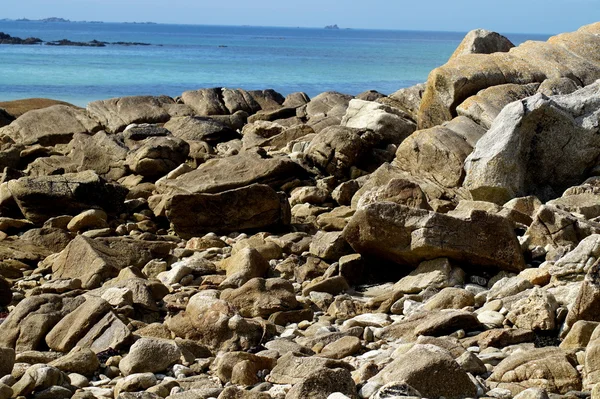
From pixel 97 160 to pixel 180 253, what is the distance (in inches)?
252

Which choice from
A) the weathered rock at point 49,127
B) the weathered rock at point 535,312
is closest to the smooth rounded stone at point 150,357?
the weathered rock at point 535,312

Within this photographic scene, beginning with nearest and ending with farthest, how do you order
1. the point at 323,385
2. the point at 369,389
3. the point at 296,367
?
1. the point at 323,385
2. the point at 369,389
3. the point at 296,367

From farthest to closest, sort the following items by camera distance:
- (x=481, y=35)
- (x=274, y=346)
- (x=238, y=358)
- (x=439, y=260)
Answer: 1. (x=481, y=35)
2. (x=439, y=260)
3. (x=274, y=346)
4. (x=238, y=358)

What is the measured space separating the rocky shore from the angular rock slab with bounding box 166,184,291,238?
0.10 ft

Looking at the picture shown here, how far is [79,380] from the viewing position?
8031 millimetres

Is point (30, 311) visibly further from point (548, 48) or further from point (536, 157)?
point (548, 48)

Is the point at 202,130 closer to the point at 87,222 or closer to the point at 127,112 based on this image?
the point at 127,112

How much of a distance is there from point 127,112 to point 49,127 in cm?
222

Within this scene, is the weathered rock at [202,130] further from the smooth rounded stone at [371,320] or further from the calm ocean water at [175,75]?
the calm ocean water at [175,75]

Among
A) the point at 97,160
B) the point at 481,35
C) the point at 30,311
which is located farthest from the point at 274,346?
the point at 481,35

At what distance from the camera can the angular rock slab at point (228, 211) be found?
566 inches

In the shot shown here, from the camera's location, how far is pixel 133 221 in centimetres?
1552

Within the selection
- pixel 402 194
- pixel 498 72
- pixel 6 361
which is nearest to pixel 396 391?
pixel 6 361

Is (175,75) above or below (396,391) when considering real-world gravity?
below
